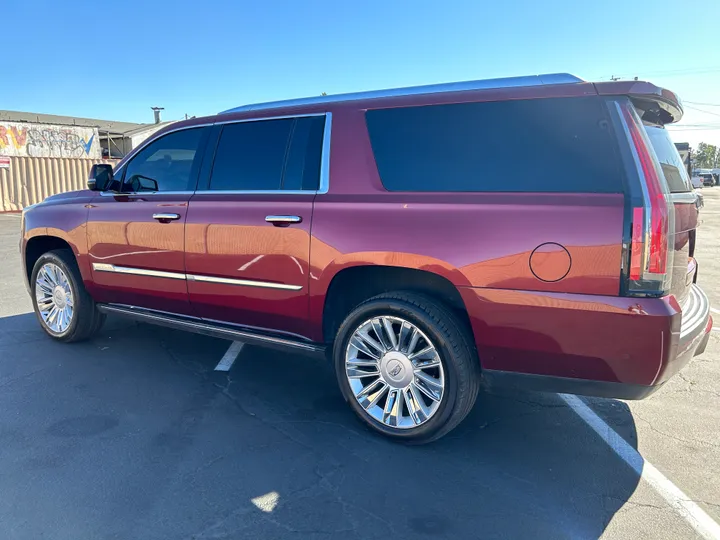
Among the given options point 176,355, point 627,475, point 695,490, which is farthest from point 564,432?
point 176,355

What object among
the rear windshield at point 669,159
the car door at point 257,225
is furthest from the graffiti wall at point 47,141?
the rear windshield at point 669,159

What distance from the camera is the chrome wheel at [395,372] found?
311cm

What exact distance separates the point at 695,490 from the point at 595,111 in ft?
6.35

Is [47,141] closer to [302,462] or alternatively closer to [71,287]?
[71,287]

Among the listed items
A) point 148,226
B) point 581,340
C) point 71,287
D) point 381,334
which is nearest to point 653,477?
point 581,340

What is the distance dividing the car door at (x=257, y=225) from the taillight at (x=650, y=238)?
1787 mm

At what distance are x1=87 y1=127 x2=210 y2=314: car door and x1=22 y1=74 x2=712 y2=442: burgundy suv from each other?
2 cm

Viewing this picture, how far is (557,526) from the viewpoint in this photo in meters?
2.46

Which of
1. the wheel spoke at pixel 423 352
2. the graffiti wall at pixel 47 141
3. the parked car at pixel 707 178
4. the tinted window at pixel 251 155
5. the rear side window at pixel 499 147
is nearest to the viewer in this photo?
the rear side window at pixel 499 147

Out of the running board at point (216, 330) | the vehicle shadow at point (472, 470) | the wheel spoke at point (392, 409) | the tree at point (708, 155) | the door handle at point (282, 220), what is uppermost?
the tree at point (708, 155)

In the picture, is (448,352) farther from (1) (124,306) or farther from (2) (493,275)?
(1) (124,306)

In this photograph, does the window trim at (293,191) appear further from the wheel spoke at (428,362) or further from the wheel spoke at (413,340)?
the wheel spoke at (428,362)

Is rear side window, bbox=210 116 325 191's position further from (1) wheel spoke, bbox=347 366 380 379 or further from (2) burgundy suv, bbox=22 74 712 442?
(1) wheel spoke, bbox=347 366 380 379

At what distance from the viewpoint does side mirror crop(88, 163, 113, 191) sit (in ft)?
14.8
